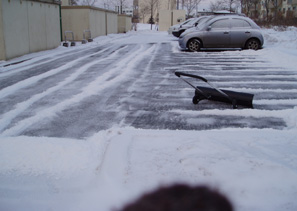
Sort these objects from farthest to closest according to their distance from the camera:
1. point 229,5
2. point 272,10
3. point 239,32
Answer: point 229,5
point 272,10
point 239,32

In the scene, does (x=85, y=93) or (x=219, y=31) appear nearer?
(x=85, y=93)

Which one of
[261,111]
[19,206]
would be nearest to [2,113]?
[19,206]

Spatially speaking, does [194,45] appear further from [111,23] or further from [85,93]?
[111,23]

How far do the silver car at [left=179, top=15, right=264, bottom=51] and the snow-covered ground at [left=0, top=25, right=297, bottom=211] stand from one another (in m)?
11.8

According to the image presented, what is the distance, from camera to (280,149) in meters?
4.11

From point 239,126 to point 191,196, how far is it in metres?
2.33

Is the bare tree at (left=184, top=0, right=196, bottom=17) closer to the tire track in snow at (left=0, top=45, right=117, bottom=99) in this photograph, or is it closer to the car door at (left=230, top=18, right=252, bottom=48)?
the car door at (left=230, top=18, right=252, bottom=48)

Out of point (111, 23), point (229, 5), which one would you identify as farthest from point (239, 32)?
point (229, 5)

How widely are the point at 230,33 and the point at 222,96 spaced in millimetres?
10223

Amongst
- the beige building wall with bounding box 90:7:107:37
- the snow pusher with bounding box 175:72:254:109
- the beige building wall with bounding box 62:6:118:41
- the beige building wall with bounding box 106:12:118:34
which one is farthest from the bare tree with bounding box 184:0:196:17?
the snow pusher with bounding box 175:72:254:109

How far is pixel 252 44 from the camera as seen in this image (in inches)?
634

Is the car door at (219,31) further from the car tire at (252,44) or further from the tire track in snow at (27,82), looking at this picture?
the tire track in snow at (27,82)

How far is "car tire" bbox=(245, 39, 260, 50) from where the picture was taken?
1602 centimetres

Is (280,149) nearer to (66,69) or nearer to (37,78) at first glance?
(37,78)
